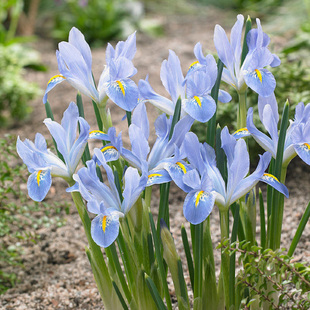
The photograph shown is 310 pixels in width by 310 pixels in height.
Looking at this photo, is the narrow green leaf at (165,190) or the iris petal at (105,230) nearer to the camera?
the iris petal at (105,230)

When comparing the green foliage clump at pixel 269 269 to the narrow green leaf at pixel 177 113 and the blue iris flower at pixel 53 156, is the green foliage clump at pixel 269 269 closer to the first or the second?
the narrow green leaf at pixel 177 113

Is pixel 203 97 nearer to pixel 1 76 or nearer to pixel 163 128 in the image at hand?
pixel 163 128

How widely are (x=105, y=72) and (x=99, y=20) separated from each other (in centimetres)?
520

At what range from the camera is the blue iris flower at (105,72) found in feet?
4.70

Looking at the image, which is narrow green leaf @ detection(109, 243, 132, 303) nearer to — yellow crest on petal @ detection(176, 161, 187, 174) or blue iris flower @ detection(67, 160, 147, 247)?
blue iris flower @ detection(67, 160, 147, 247)

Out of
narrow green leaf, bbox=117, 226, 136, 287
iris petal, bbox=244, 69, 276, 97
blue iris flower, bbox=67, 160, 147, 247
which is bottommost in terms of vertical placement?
narrow green leaf, bbox=117, 226, 136, 287

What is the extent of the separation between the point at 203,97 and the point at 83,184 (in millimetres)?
401

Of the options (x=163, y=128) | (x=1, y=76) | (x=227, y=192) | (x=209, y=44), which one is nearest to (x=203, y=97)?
(x=163, y=128)

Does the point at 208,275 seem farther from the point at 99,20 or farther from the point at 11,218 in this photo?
the point at 99,20

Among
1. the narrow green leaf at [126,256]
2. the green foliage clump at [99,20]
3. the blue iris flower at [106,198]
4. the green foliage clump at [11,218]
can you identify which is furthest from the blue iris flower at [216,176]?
the green foliage clump at [99,20]

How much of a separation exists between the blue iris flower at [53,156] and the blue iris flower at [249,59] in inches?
18.0

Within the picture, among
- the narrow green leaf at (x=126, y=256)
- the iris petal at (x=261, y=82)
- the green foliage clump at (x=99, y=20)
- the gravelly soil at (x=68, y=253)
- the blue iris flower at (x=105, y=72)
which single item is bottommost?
the gravelly soil at (x=68, y=253)

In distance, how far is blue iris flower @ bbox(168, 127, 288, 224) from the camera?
1324mm

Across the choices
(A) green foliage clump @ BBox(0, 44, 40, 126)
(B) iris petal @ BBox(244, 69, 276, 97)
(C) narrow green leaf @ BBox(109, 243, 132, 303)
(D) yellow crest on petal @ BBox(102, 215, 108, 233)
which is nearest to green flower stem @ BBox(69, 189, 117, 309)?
(C) narrow green leaf @ BBox(109, 243, 132, 303)
